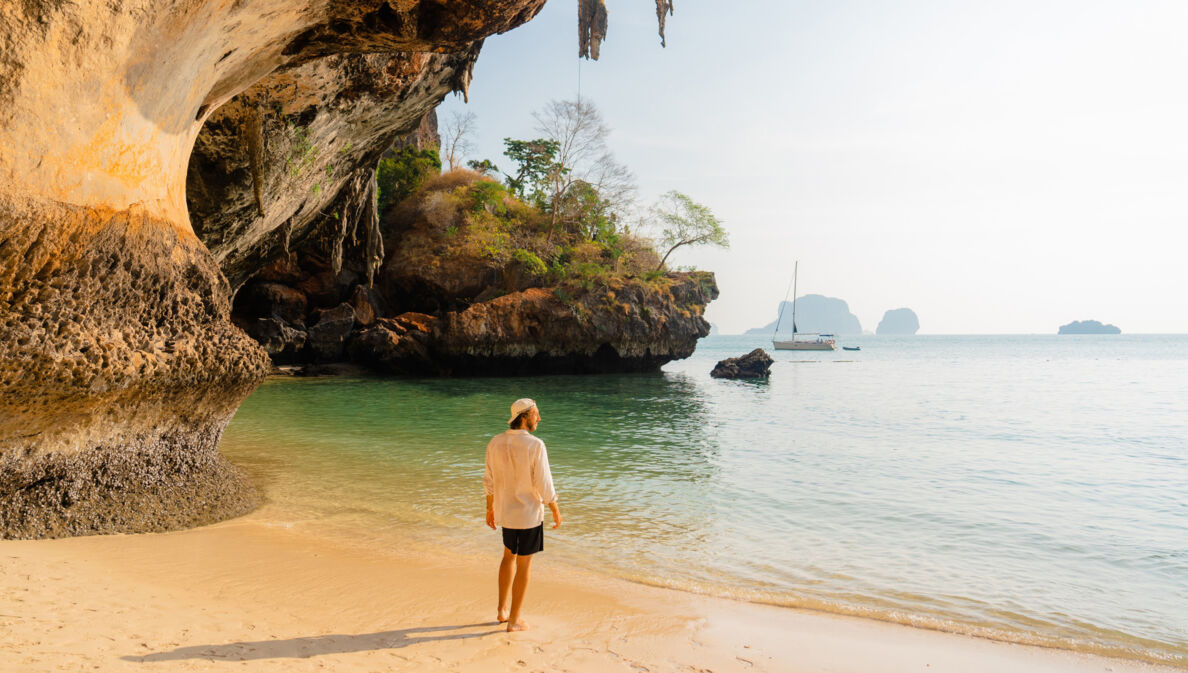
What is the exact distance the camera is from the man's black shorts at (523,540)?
3894 millimetres

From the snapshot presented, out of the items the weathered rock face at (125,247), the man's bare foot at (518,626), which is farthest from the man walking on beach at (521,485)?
the weathered rock face at (125,247)

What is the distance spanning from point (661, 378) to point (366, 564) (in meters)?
28.6

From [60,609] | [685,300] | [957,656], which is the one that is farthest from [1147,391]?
[60,609]

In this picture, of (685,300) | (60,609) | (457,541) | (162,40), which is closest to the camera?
(60,609)

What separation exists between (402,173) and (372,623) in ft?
116

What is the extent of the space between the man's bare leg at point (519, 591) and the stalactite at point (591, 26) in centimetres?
954

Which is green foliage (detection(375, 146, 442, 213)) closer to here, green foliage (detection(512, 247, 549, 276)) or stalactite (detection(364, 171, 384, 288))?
green foliage (detection(512, 247, 549, 276))

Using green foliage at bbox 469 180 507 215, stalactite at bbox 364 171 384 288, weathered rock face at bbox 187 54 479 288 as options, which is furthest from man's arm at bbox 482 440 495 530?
green foliage at bbox 469 180 507 215

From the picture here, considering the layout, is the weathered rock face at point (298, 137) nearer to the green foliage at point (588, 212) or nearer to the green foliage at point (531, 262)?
the green foliage at point (531, 262)

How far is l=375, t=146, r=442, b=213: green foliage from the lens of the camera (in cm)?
3572

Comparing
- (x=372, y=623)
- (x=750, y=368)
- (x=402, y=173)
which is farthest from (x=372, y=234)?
(x=750, y=368)

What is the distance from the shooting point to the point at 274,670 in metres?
3.14

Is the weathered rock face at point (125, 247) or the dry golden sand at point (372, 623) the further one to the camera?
the weathered rock face at point (125, 247)

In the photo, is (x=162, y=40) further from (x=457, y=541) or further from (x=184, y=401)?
(x=457, y=541)
